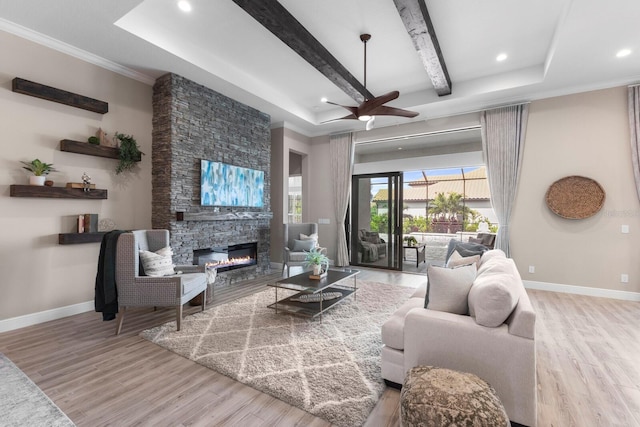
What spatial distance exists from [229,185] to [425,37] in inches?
143

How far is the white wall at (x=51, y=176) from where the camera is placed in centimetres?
301

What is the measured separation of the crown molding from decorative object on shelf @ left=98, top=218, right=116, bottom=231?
A: 203cm

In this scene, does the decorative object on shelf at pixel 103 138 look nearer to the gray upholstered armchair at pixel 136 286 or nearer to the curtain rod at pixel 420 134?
the gray upholstered armchair at pixel 136 286

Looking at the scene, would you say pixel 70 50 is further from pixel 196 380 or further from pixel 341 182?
pixel 341 182

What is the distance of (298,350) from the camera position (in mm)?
2557

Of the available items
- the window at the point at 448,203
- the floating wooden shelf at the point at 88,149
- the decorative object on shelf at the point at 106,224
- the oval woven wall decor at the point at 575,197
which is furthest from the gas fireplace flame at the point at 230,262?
the oval woven wall decor at the point at 575,197

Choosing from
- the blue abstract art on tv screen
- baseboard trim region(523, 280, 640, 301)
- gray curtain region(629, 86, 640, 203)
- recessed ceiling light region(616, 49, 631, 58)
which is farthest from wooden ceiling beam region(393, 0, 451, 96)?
baseboard trim region(523, 280, 640, 301)

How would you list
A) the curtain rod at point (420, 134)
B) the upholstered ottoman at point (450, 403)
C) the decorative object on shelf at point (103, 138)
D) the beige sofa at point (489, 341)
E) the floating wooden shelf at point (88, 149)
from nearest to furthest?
the upholstered ottoman at point (450, 403) → the beige sofa at point (489, 341) → the floating wooden shelf at point (88, 149) → the decorative object on shelf at point (103, 138) → the curtain rod at point (420, 134)

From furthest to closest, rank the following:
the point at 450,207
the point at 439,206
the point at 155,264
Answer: the point at 439,206 → the point at 450,207 → the point at 155,264

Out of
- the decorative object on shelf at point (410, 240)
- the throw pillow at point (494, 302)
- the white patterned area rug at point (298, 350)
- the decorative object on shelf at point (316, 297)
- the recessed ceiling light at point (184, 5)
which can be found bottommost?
the white patterned area rug at point (298, 350)

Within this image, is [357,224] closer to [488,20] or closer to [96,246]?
[488,20]

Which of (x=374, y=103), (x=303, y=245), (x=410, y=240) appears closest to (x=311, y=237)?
(x=303, y=245)

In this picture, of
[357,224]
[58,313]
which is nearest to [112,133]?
[58,313]

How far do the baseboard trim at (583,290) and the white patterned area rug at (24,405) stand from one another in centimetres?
597
